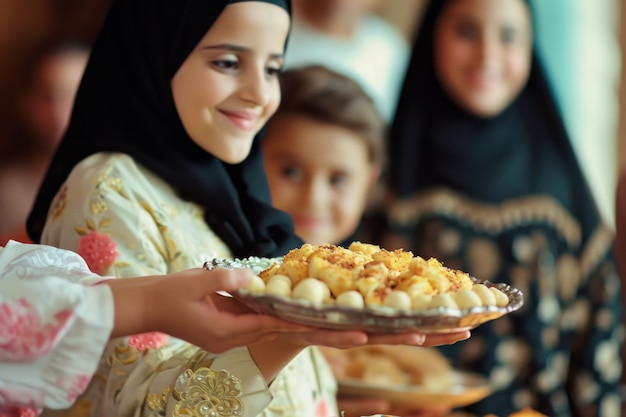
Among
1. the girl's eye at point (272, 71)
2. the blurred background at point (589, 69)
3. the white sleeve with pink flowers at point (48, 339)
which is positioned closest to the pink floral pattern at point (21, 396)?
the white sleeve with pink flowers at point (48, 339)

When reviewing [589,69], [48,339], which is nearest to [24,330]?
[48,339]

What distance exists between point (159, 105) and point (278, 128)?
94 cm

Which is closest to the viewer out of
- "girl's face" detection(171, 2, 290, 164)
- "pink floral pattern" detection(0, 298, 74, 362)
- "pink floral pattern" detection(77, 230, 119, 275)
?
"pink floral pattern" detection(0, 298, 74, 362)

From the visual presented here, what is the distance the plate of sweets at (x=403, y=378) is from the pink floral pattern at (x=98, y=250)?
0.70 metres

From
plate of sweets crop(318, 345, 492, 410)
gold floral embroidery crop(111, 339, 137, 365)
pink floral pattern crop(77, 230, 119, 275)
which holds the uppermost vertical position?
pink floral pattern crop(77, 230, 119, 275)

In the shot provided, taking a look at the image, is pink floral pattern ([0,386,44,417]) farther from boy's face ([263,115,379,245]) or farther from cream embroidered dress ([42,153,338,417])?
boy's face ([263,115,379,245])

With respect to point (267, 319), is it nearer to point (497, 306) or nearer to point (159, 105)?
point (497, 306)

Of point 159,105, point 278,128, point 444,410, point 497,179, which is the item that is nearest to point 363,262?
point 159,105

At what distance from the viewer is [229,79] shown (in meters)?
1.05

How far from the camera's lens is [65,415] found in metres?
0.97

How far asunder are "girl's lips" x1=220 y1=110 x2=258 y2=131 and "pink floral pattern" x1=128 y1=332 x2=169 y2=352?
0.28 metres

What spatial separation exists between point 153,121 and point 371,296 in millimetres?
463

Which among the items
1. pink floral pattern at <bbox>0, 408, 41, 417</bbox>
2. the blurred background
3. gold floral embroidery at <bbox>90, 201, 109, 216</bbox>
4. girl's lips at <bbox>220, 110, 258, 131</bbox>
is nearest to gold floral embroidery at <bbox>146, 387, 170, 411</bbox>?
pink floral pattern at <bbox>0, 408, 41, 417</bbox>

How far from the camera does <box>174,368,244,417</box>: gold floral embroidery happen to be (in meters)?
0.85
